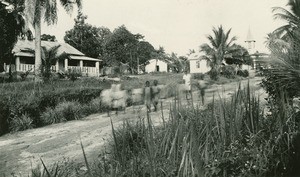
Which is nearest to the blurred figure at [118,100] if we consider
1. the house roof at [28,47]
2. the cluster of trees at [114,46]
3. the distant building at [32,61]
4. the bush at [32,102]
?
the bush at [32,102]

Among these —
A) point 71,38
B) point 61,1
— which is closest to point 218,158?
point 61,1

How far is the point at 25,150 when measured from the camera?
334 inches

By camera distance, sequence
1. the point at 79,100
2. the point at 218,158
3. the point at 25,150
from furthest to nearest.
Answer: the point at 79,100, the point at 25,150, the point at 218,158

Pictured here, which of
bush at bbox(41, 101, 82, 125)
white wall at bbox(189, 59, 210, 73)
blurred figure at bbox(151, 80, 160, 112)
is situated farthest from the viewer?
white wall at bbox(189, 59, 210, 73)

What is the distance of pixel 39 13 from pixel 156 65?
39.7 meters

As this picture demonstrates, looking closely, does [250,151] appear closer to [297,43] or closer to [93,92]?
[297,43]

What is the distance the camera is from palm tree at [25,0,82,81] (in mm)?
20602

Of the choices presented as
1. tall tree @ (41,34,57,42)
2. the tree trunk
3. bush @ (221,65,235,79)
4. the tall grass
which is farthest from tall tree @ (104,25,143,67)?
the tall grass

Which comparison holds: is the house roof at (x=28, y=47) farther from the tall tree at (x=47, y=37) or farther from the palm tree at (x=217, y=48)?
the tall tree at (x=47, y=37)

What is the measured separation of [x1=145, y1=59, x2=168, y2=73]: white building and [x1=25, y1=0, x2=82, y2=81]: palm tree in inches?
1474

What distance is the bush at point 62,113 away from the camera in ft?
39.5

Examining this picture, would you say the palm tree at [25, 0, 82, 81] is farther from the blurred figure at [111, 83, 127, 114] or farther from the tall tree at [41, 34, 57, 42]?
the tall tree at [41, 34, 57, 42]

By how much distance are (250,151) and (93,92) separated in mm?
11093

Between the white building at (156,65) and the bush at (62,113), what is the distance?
47771mm
